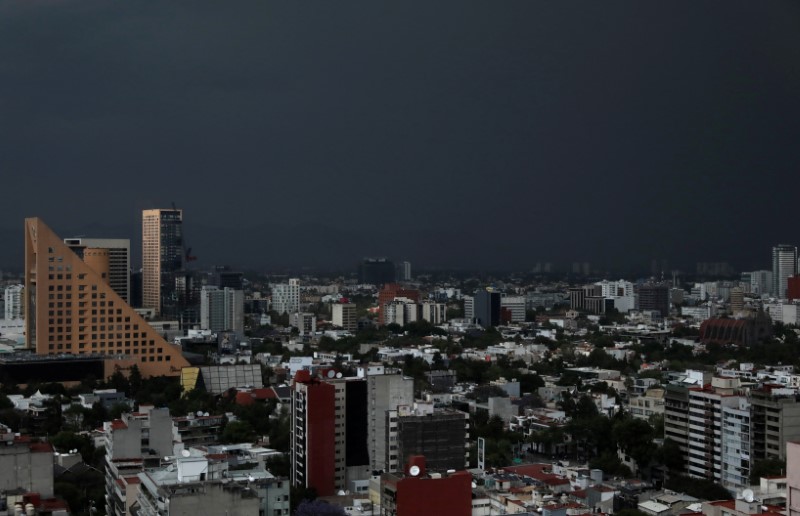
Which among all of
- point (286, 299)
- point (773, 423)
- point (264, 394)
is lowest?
point (264, 394)

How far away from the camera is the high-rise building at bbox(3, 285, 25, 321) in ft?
111

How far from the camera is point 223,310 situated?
108 ft

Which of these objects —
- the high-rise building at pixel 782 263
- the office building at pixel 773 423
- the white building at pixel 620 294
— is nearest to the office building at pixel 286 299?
the white building at pixel 620 294

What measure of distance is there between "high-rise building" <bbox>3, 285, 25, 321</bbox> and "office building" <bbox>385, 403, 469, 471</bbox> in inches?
975

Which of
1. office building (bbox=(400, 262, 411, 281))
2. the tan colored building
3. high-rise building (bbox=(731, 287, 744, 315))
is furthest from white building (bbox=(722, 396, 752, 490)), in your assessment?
office building (bbox=(400, 262, 411, 281))

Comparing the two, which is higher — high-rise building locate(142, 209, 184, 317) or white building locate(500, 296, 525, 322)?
high-rise building locate(142, 209, 184, 317)

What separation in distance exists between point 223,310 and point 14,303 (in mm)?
6716

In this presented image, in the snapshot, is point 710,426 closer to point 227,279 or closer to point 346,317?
point 346,317

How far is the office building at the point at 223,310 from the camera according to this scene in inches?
1282

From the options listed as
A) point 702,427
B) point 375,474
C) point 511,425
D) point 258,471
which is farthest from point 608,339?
point 258,471

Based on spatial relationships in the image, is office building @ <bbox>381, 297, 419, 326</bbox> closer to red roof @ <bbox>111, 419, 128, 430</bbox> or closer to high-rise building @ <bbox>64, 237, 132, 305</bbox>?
high-rise building @ <bbox>64, 237, 132, 305</bbox>

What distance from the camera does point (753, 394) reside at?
12117mm

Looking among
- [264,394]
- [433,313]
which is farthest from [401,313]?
[264,394]

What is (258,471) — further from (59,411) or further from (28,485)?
(59,411)
